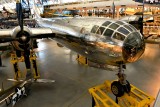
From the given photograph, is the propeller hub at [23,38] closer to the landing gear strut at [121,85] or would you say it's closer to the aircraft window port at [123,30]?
the aircraft window port at [123,30]

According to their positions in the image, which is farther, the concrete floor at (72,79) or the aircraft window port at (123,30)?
the concrete floor at (72,79)

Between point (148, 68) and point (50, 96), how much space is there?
713cm

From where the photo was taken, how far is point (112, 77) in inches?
379

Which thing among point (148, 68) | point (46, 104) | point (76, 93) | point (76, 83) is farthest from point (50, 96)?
point (148, 68)

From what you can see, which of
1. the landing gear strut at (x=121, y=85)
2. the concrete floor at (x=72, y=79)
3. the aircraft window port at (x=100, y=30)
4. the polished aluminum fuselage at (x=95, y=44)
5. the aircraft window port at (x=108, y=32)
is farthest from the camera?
the concrete floor at (x=72, y=79)

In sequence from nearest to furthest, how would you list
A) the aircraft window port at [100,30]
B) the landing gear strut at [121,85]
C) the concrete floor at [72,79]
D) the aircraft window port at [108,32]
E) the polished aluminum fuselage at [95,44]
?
the polished aluminum fuselage at [95,44] < the landing gear strut at [121,85] < the aircraft window port at [108,32] < the aircraft window port at [100,30] < the concrete floor at [72,79]

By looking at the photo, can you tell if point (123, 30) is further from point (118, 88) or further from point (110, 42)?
point (118, 88)

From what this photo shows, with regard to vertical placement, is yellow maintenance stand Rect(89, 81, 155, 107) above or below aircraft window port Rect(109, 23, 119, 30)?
below

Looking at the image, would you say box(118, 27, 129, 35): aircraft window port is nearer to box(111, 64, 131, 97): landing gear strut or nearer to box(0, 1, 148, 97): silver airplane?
box(0, 1, 148, 97): silver airplane

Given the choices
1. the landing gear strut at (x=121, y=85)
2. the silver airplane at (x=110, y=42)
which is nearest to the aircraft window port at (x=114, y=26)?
the silver airplane at (x=110, y=42)

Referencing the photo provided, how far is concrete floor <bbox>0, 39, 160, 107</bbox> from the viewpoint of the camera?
23.9 ft

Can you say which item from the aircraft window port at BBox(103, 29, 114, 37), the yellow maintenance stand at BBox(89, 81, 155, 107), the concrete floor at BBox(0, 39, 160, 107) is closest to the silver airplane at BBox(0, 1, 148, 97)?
the aircraft window port at BBox(103, 29, 114, 37)

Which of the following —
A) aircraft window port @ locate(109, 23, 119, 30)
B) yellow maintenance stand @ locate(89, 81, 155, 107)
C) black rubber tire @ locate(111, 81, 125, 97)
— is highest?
aircraft window port @ locate(109, 23, 119, 30)

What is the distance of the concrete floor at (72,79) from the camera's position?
7.29m
